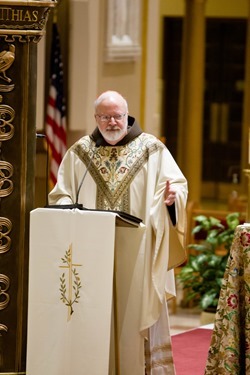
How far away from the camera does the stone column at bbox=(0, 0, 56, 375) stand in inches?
257

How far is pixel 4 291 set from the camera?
6691mm

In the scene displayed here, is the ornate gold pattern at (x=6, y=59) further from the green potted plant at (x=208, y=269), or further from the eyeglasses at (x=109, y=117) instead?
the green potted plant at (x=208, y=269)

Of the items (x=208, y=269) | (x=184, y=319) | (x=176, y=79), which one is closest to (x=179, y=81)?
(x=176, y=79)

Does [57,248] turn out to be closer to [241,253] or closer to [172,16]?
[241,253]

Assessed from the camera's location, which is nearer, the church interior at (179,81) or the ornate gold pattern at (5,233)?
the ornate gold pattern at (5,233)

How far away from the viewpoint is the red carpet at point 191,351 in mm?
7938

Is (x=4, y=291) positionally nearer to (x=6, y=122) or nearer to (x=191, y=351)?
(x=6, y=122)

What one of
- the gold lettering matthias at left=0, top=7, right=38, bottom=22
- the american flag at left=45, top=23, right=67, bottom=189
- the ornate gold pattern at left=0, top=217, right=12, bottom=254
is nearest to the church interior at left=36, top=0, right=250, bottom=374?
the american flag at left=45, top=23, right=67, bottom=189

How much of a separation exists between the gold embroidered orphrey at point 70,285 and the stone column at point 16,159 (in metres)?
0.26

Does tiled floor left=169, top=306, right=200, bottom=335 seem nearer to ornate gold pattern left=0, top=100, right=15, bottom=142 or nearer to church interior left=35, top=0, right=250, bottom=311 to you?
church interior left=35, top=0, right=250, bottom=311

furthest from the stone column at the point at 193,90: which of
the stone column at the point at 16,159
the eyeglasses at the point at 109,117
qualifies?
the stone column at the point at 16,159

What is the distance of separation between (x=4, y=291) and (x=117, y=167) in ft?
3.24

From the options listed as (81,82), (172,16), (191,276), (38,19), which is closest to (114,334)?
(38,19)

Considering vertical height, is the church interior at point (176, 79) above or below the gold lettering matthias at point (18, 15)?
below
